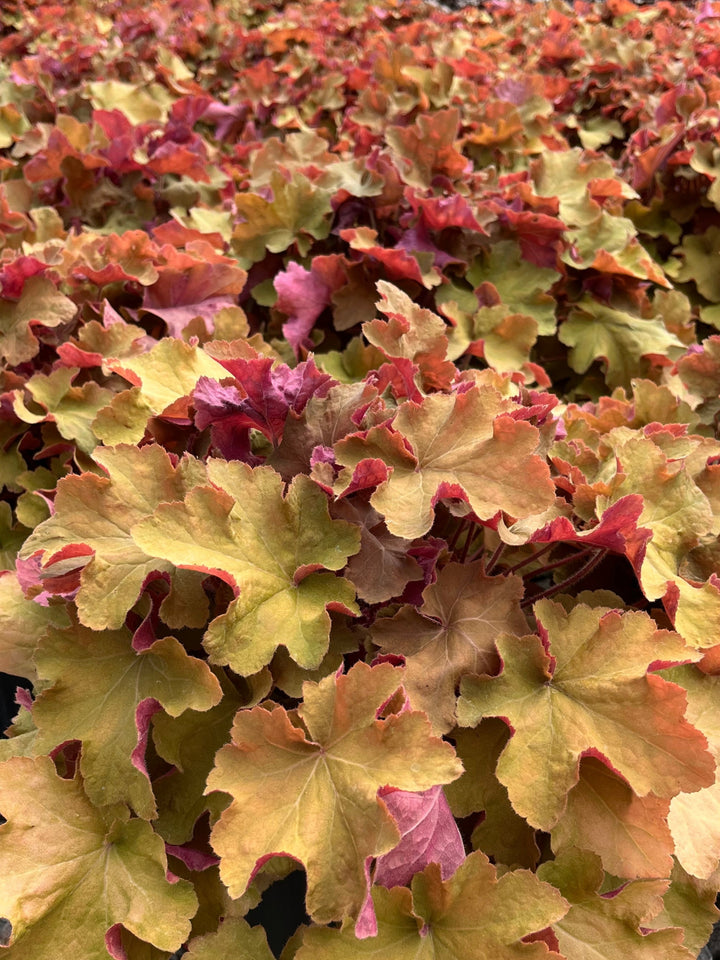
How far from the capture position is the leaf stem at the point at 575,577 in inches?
51.1

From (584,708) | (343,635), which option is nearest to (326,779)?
(343,635)

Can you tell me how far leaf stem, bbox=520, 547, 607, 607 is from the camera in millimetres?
1299

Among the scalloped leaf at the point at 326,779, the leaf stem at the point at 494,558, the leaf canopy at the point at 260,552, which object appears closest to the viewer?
the scalloped leaf at the point at 326,779

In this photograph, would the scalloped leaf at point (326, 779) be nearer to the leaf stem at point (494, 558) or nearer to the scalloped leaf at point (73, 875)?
the scalloped leaf at point (73, 875)

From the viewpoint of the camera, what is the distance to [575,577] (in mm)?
1330

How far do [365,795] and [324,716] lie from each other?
0.35 feet

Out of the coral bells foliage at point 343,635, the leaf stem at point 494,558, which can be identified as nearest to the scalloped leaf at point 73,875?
the coral bells foliage at point 343,635

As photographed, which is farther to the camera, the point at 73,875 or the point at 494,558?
the point at 494,558

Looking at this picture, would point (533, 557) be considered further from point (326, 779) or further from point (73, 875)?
point (73, 875)

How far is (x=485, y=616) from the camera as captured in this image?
121 centimetres

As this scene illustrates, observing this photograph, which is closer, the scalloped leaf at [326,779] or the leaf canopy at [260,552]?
the scalloped leaf at [326,779]

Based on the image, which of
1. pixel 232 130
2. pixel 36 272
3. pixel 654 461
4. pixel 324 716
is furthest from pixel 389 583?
pixel 232 130

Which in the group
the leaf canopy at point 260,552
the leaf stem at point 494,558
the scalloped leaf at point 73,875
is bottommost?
the scalloped leaf at point 73,875

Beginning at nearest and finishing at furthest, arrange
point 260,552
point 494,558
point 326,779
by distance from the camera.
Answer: point 326,779
point 260,552
point 494,558
